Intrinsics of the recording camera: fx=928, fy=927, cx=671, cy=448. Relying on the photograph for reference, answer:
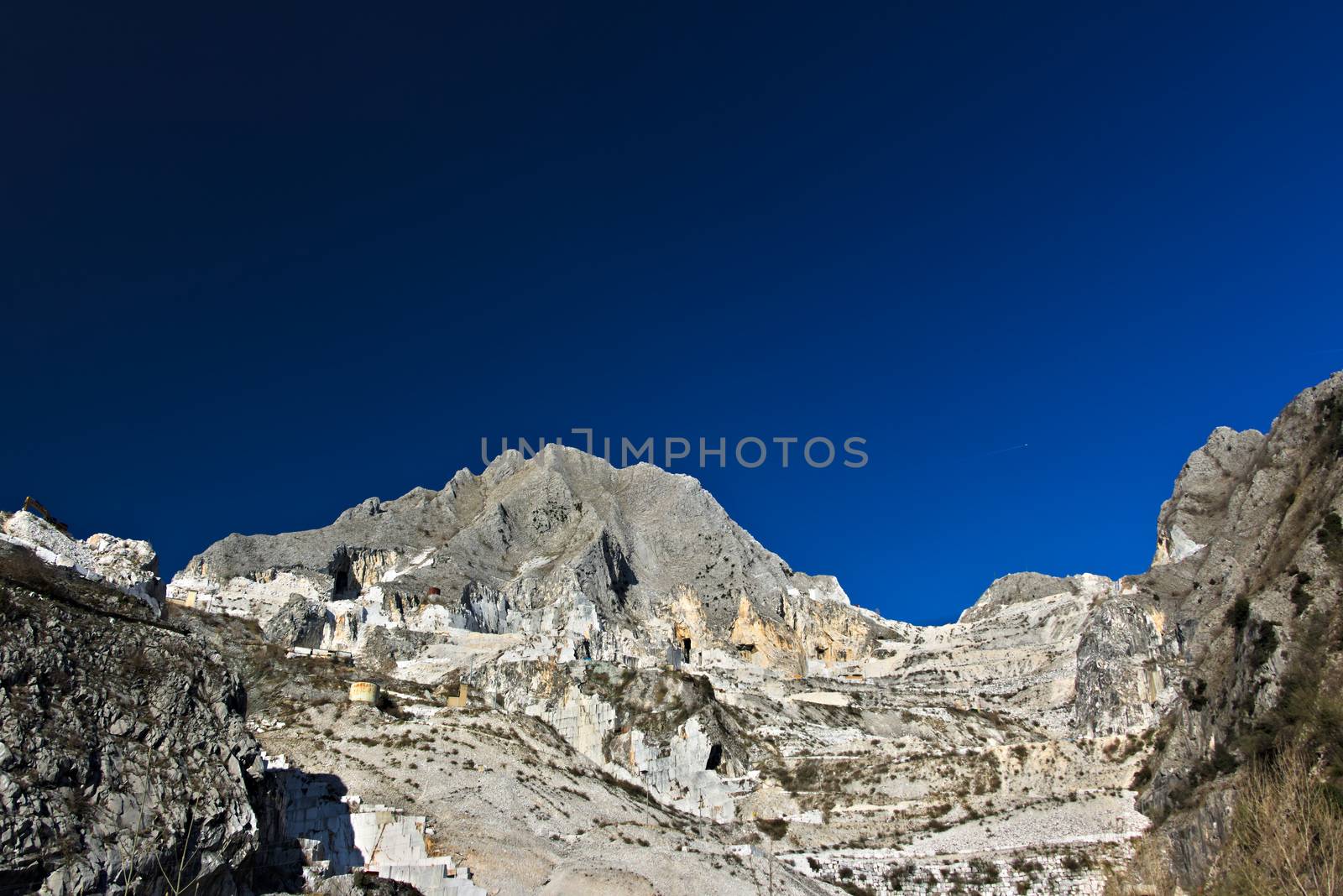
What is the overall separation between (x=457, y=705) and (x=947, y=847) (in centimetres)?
2951

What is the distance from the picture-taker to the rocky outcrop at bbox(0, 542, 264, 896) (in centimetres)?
1650

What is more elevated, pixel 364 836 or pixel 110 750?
pixel 110 750

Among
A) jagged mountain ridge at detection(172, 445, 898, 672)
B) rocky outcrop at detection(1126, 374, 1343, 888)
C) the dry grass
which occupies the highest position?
jagged mountain ridge at detection(172, 445, 898, 672)

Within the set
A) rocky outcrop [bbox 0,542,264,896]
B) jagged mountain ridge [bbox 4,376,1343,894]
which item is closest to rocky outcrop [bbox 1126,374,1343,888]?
jagged mountain ridge [bbox 4,376,1343,894]

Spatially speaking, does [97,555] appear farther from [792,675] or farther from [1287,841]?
[792,675]

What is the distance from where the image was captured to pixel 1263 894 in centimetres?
2238

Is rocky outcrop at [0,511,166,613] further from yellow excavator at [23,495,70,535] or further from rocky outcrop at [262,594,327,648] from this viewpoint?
rocky outcrop at [262,594,327,648]

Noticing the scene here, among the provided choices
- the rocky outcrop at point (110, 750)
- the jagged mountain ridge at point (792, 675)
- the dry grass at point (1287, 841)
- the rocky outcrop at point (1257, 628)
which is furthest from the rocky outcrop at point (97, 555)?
the rocky outcrop at point (1257, 628)

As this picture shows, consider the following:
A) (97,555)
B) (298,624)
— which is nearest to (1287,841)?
(97,555)

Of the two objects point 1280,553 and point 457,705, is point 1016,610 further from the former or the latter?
point 457,705

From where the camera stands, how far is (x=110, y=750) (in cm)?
1892

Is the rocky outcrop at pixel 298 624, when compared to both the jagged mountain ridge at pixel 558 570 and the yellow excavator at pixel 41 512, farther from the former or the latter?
the yellow excavator at pixel 41 512

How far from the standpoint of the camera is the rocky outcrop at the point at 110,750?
16500 millimetres

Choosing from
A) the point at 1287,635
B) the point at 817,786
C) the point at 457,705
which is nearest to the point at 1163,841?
the point at 1287,635
